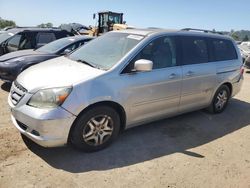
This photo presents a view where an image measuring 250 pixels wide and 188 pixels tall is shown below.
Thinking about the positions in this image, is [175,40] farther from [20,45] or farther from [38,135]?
[20,45]

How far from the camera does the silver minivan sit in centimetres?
371

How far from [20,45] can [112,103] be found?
662cm

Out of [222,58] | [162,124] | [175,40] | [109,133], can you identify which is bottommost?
[162,124]

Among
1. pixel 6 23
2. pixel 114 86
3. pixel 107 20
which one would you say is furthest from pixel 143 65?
pixel 6 23

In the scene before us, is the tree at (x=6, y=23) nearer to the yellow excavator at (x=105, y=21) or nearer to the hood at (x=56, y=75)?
the yellow excavator at (x=105, y=21)

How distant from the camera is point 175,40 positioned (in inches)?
199

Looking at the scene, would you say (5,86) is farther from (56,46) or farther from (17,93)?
(17,93)

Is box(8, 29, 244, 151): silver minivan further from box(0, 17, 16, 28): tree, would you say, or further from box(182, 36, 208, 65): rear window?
box(0, 17, 16, 28): tree

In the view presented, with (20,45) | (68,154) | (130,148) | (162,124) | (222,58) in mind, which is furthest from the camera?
(20,45)

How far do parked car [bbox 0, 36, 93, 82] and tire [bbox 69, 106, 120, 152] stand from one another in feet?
12.3

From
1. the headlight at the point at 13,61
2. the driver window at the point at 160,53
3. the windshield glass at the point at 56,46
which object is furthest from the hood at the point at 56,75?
the windshield glass at the point at 56,46

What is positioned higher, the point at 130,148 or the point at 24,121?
the point at 24,121

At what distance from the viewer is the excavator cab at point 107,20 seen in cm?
2225

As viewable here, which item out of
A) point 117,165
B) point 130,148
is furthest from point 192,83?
point 117,165
